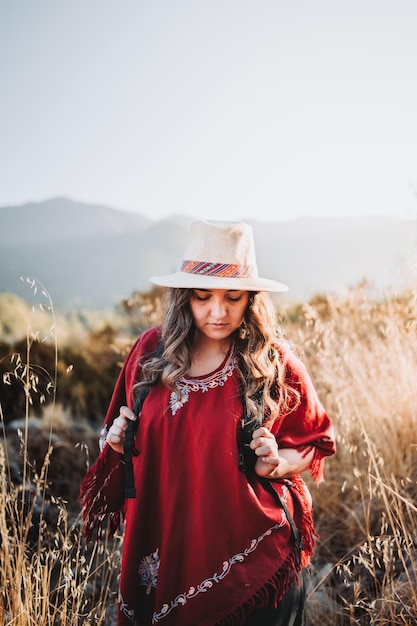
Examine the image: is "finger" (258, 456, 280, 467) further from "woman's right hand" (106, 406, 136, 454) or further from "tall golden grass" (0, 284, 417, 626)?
"tall golden grass" (0, 284, 417, 626)

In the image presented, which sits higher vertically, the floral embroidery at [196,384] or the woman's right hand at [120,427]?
the floral embroidery at [196,384]

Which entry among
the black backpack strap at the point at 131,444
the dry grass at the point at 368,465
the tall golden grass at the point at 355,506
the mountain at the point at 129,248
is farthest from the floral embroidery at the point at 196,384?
the mountain at the point at 129,248

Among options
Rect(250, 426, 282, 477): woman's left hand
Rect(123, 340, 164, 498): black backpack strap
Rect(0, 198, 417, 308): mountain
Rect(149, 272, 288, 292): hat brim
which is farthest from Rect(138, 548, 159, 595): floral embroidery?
Rect(0, 198, 417, 308): mountain

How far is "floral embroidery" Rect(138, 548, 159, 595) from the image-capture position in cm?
202

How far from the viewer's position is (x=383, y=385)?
3.92 meters

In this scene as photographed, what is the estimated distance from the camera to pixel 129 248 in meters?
21.6

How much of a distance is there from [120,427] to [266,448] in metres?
0.56

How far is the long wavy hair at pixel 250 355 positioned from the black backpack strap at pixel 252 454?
0.01 meters

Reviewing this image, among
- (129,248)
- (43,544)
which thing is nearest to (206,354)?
(43,544)

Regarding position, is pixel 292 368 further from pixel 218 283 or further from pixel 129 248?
pixel 129 248

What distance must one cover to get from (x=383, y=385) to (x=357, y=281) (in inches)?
82.4

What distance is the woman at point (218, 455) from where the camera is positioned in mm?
1862

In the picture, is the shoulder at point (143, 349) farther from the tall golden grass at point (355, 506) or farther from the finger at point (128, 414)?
the tall golden grass at point (355, 506)

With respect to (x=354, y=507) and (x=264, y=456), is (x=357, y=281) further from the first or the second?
(x=264, y=456)
